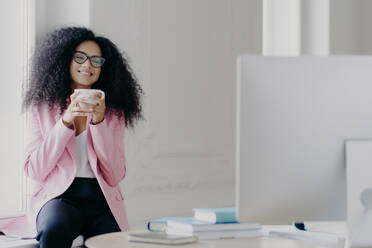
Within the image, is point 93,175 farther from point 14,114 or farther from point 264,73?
point 264,73

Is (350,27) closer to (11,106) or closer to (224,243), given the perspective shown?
(11,106)

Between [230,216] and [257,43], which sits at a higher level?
[257,43]

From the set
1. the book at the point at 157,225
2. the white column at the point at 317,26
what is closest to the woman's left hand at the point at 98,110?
the book at the point at 157,225

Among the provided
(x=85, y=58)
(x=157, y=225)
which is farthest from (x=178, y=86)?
(x=157, y=225)

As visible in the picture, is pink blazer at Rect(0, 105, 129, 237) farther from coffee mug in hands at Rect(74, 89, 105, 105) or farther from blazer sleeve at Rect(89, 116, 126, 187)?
coffee mug in hands at Rect(74, 89, 105, 105)

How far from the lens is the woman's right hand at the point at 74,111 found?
7.43 feet

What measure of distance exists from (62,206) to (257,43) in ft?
6.05

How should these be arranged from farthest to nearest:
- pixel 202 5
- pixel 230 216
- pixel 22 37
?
pixel 202 5
pixel 22 37
pixel 230 216

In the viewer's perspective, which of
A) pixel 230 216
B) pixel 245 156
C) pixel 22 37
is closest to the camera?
pixel 245 156

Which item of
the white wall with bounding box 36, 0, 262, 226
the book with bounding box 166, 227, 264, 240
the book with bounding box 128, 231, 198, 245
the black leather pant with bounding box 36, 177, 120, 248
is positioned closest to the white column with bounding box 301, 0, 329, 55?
the white wall with bounding box 36, 0, 262, 226

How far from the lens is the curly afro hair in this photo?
7.88ft

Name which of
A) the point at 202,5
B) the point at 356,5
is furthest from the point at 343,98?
the point at 356,5

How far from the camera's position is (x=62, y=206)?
2.23 m

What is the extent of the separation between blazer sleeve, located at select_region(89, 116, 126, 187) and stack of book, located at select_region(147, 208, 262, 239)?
62 cm
